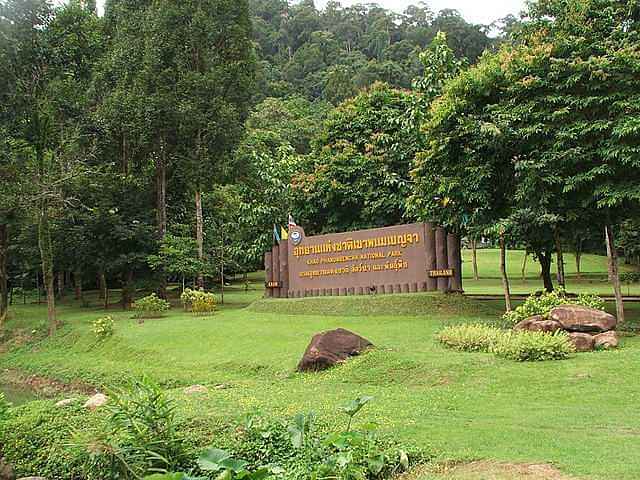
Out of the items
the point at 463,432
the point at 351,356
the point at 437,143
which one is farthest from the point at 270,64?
the point at 463,432

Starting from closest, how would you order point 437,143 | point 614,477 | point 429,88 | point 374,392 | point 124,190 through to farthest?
point 614,477 → point 374,392 → point 437,143 → point 429,88 → point 124,190

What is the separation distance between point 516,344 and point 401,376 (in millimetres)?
1977

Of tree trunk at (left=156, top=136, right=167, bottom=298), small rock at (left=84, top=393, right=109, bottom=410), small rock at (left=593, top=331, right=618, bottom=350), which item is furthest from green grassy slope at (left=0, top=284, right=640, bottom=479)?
tree trunk at (left=156, top=136, right=167, bottom=298)

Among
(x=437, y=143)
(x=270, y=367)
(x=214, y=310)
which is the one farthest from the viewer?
(x=214, y=310)

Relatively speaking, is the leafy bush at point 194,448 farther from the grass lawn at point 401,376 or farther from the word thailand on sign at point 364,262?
the word thailand on sign at point 364,262

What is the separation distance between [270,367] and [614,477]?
8.40 m

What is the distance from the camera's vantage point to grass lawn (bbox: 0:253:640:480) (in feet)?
20.2

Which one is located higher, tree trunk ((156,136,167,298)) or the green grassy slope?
tree trunk ((156,136,167,298))

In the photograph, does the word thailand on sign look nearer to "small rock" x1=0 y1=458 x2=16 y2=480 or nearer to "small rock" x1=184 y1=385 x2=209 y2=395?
"small rock" x1=184 y1=385 x2=209 y2=395

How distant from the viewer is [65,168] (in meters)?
23.0

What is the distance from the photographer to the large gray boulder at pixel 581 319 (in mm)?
11500

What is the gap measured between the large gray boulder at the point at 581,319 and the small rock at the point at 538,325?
0.39ft

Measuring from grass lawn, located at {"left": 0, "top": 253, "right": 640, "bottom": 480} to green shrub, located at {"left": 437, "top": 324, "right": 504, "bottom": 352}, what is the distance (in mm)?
372

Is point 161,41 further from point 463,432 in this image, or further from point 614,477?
point 614,477
